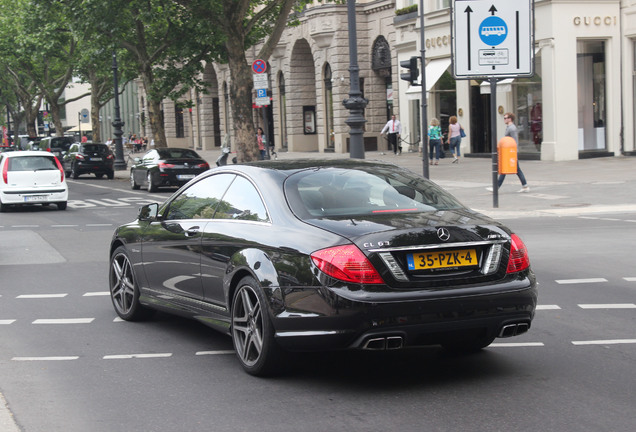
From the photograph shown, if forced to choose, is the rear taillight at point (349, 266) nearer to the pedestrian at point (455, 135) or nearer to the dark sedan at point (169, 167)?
the dark sedan at point (169, 167)

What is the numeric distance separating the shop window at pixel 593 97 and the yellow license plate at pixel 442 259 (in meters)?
27.5

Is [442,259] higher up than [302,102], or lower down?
lower down

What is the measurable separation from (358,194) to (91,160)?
36.3m

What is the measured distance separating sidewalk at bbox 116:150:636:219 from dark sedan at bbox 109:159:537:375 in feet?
21.1

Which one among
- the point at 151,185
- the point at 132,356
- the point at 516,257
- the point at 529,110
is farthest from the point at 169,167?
the point at 516,257

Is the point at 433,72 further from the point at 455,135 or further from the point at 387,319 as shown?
the point at 387,319

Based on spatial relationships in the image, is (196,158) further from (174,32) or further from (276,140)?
(276,140)

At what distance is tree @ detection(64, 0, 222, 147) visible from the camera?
120 ft

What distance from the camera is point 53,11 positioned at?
40594 mm

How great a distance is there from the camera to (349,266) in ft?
18.7

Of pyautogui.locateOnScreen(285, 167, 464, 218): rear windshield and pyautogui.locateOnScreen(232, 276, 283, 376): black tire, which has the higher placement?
pyautogui.locateOnScreen(285, 167, 464, 218): rear windshield

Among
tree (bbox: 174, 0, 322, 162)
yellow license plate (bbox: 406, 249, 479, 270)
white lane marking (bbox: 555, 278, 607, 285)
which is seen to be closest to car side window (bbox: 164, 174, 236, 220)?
yellow license plate (bbox: 406, 249, 479, 270)

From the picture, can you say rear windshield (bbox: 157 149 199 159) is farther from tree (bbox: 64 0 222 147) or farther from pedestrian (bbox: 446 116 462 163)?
pedestrian (bbox: 446 116 462 163)

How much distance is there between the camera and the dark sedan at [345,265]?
569 centimetres
